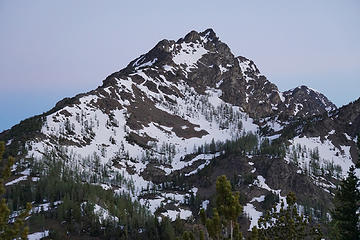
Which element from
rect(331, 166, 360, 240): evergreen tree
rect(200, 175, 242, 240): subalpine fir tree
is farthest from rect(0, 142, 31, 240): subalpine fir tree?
rect(331, 166, 360, 240): evergreen tree

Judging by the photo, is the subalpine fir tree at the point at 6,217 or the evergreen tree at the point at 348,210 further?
the evergreen tree at the point at 348,210

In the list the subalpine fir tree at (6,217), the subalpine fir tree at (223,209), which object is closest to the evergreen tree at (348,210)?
the subalpine fir tree at (223,209)

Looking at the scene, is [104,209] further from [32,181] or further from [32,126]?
[32,126]

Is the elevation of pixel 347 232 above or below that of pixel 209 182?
below

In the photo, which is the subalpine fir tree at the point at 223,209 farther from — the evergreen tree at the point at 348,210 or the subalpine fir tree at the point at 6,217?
the evergreen tree at the point at 348,210

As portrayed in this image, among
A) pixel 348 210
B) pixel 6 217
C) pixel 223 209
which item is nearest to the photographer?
pixel 223 209

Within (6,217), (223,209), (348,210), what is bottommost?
(223,209)

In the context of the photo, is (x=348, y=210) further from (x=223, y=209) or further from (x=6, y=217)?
(x=6, y=217)

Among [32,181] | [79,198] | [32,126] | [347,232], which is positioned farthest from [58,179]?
[347,232]

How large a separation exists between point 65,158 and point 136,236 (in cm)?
8088

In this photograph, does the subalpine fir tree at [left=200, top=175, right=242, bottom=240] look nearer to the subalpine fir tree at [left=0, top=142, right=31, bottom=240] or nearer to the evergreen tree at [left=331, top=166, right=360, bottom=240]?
the subalpine fir tree at [left=0, top=142, right=31, bottom=240]

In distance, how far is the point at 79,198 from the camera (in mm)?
129875

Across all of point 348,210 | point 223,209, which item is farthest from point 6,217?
point 348,210

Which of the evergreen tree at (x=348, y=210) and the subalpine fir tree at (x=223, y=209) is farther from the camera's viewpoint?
the evergreen tree at (x=348, y=210)
